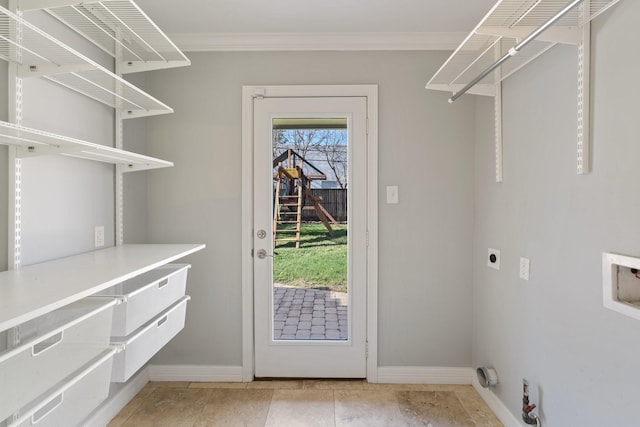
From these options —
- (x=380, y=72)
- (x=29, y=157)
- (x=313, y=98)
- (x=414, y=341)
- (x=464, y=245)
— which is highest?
(x=380, y=72)

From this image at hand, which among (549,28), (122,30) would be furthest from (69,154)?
(549,28)

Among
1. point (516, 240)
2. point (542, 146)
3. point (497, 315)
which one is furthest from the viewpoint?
point (497, 315)

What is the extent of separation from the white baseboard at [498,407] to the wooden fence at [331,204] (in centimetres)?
137

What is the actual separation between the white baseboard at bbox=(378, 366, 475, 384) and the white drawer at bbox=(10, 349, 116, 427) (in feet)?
5.51

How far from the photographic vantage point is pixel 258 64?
235 centimetres

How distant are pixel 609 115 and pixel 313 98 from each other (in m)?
1.57

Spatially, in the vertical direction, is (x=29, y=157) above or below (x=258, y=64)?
below

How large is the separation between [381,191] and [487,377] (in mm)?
1286

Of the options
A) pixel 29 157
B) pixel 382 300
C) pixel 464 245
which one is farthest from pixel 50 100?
pixel 464 245

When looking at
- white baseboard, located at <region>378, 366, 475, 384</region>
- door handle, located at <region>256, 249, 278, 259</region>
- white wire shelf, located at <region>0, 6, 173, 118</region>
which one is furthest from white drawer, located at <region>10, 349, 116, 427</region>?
white baseboard, located at <region>378, 366, 475, 384</region>

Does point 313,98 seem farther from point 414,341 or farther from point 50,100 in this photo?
point 414,341

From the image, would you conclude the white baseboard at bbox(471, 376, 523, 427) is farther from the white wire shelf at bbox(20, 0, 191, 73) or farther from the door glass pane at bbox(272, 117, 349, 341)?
the white wire shelf at bbox(20, 0, 191, 73)

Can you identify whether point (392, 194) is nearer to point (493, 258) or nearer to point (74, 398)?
point (493, 258)

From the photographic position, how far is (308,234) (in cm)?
238
